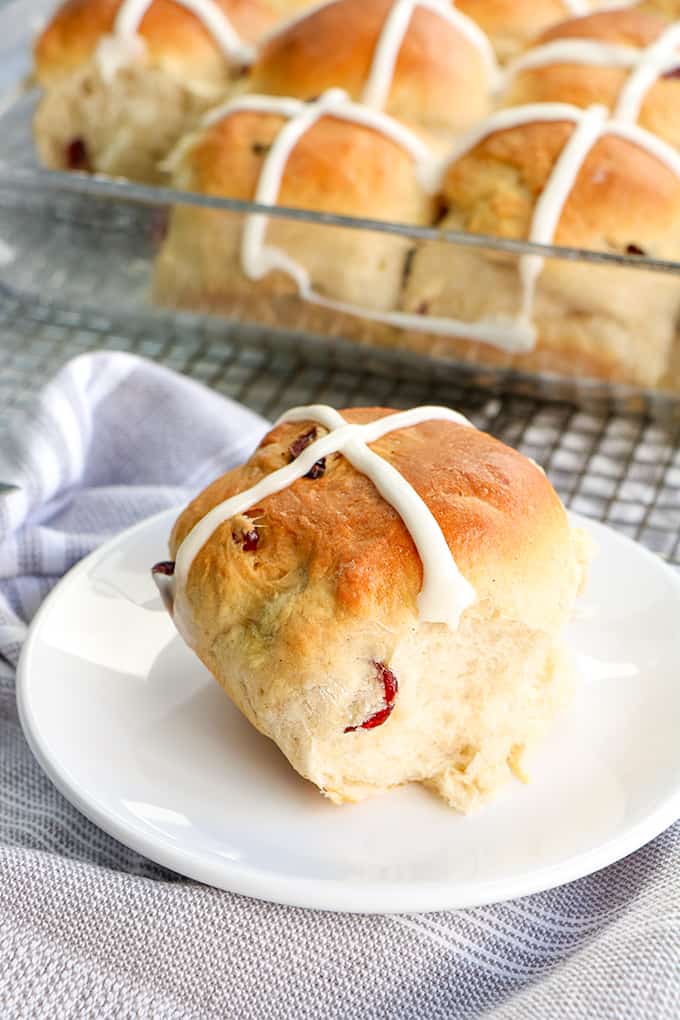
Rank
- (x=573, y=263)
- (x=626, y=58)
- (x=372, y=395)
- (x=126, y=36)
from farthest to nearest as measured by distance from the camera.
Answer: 1. (x=126, y=36)
2. (x=626, y=58)
3. (x=372, y=395)
4. (x=573, y=263)

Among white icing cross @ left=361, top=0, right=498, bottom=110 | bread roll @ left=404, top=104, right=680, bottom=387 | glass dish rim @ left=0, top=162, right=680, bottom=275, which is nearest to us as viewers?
glass dish rim @ left=0, top=162, right=680, bottom=275

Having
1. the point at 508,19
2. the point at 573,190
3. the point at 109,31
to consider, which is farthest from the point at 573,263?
the point at 109,31

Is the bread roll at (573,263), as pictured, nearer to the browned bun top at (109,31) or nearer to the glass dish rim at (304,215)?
the glass dish rim at (304,215)

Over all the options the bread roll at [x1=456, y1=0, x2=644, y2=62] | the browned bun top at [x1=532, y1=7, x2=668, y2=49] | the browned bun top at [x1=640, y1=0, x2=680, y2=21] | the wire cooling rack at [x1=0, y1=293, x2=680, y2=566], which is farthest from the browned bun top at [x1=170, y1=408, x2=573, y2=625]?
the browned bun top at [x1=640, y1=0, x2=680, y2=21]

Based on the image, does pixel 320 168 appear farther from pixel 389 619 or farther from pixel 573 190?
pixel 389 619

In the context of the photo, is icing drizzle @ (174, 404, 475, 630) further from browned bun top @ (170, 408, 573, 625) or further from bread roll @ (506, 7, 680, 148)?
bread roll @ (506, 7, 680, 148)

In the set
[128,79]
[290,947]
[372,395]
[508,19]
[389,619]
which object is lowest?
[372,395]

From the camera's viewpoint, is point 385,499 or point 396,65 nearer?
point 385,499

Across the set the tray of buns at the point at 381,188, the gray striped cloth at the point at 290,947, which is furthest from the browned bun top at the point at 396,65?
the gray striped cloth at the point at 290,947
